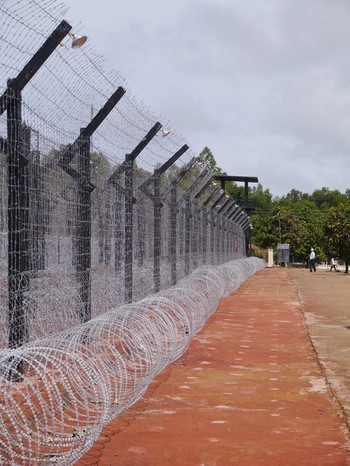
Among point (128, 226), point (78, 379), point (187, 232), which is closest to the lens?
point (78, 379)

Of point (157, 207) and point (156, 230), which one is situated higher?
point (157, 207)

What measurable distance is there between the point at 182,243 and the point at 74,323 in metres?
7.94

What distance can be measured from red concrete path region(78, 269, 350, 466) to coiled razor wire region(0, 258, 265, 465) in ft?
0.72

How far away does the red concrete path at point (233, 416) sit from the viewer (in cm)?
461

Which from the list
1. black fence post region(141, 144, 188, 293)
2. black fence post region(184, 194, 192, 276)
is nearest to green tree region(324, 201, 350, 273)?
black fence post region(184, 194, 192, 276)

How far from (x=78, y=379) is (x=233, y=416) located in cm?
207

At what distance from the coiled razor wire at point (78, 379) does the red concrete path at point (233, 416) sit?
0.72 feet

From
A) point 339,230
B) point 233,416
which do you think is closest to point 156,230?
point 233,416

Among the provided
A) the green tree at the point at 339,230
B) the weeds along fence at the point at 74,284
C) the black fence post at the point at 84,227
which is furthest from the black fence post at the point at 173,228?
the green tree at the point at 339,230

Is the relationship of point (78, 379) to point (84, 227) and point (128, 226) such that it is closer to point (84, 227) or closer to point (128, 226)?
point (84, 227)

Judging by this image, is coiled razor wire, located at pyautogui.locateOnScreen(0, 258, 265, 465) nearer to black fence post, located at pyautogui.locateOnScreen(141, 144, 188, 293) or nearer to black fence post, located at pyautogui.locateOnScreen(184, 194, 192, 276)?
black fence post, located at pyautogui.locateOnScreen(141, 144, 188, 293)

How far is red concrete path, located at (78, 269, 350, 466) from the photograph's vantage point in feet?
15.1

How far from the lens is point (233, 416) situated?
565cm

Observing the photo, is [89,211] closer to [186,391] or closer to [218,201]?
[186,391]
